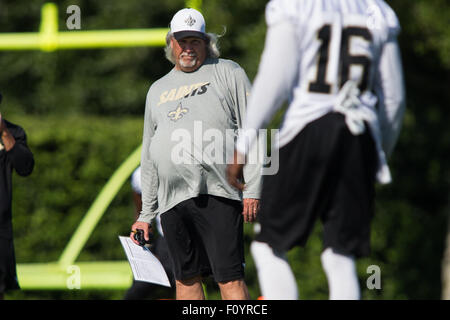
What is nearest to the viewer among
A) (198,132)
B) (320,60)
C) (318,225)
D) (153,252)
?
(320,60)

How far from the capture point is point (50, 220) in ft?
28.0

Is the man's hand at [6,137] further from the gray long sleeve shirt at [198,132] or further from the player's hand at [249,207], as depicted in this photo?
the player's hand at [249,207]

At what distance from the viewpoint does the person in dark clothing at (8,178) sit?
4.81m

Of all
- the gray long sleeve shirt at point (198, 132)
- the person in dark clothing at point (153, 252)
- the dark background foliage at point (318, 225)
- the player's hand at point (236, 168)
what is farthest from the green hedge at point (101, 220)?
the player's hand at point (236, 168)

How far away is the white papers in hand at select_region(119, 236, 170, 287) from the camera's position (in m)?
4.36

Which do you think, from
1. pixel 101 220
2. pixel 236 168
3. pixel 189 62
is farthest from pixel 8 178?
pixel 101 220

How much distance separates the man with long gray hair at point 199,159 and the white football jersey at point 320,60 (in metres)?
0.80

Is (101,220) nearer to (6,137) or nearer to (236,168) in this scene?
(6,137)

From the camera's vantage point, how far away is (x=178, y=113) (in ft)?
13.9

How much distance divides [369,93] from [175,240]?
4.76 feet

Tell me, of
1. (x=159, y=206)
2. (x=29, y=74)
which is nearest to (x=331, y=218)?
(x=159, y=206)

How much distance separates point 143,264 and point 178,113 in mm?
875

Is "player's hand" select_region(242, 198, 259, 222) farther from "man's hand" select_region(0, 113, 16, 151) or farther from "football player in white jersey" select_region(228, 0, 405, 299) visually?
"man's hand" select_region(0, 113, 16, 151)
